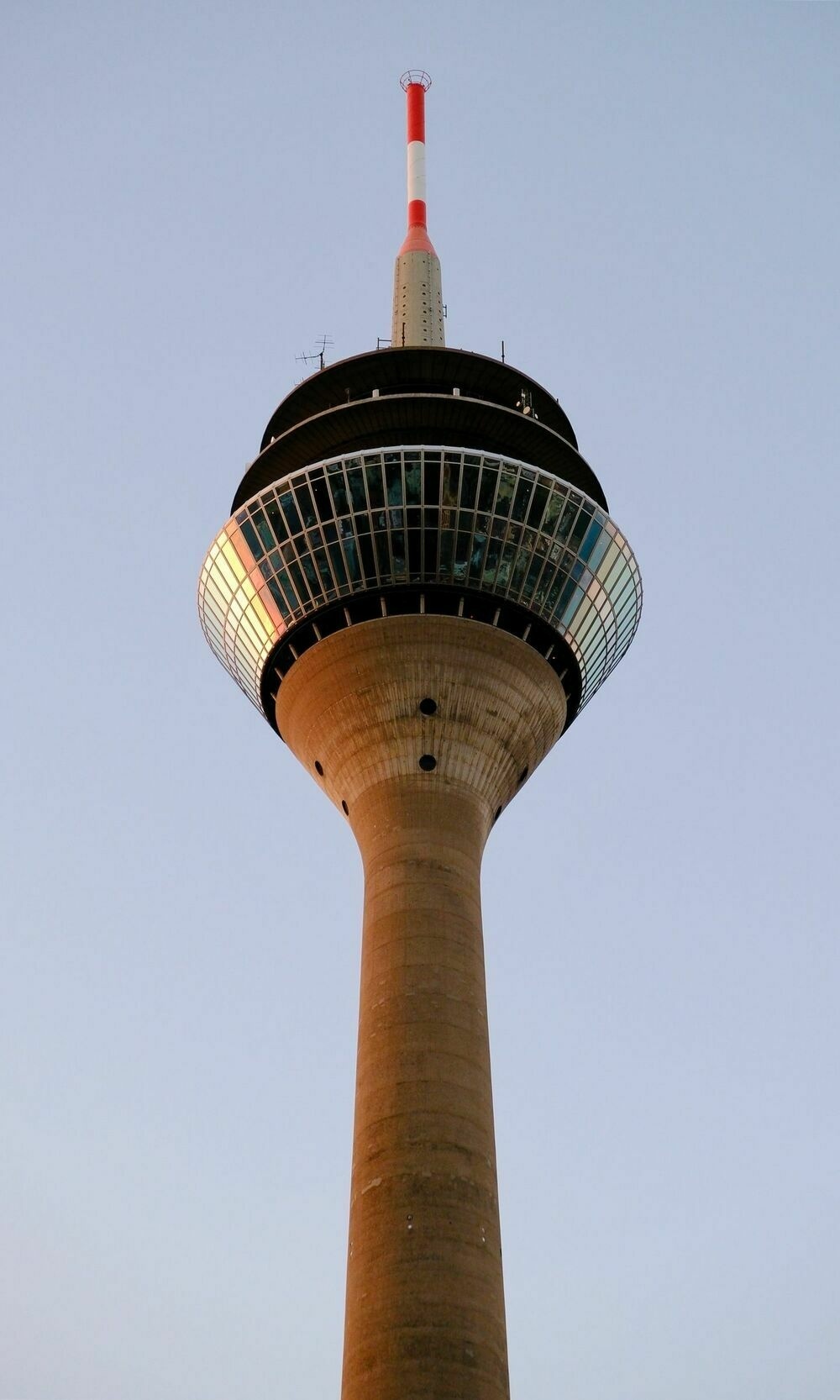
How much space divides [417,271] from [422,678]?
20994 mm

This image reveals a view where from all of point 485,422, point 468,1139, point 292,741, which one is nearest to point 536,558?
point 485,422

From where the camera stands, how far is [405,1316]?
32875 mm

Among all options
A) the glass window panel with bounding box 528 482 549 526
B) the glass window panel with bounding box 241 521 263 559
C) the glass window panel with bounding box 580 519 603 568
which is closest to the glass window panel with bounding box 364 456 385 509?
the glass window panel with bounding box 241 521 263 559

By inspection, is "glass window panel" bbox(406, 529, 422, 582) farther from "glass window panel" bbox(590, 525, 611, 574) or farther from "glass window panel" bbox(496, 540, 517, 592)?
"glass window panel" bbox(590, 525, 611, 574)

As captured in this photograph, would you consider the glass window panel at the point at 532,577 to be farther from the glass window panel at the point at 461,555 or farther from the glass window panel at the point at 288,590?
the glass window panel at the point at 288,590

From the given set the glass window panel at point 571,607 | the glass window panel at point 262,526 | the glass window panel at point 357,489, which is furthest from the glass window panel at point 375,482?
the glass window panel at point 571,607

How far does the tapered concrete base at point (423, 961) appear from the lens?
33.2 meters

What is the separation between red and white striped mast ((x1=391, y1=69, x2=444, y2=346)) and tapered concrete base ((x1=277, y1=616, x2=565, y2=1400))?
16216 millimetres

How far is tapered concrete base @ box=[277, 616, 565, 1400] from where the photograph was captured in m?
33.2

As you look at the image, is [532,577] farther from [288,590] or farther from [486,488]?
[288,590]

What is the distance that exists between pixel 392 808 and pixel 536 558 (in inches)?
378

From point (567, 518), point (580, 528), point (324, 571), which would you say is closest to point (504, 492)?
point (567, 518)

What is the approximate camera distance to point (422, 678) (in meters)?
41.8

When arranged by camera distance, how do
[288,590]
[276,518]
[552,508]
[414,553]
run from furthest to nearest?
[276,518]
[552,508]
[288,590]
[414,553]
